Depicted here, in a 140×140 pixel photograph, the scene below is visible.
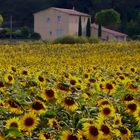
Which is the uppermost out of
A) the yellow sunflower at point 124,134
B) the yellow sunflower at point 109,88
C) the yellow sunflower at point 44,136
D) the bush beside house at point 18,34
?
the yellow sunflower at point 109,88

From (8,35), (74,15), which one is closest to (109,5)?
(74,15)

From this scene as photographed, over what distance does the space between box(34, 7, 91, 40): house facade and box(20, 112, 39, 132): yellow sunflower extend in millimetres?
46212

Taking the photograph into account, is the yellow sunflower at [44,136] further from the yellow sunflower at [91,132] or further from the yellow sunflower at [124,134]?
the yellow sunflower at [124,134]

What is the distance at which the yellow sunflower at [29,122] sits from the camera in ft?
8.73

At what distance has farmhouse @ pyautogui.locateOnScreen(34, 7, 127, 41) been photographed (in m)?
Result: 49.2

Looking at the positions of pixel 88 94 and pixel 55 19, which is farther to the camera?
pixel 55 19

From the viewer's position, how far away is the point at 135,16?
183 ft

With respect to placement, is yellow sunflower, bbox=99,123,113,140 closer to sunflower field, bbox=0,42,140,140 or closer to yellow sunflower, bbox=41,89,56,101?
sunflower field, bbox=0,42,140,140

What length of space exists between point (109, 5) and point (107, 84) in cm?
5440

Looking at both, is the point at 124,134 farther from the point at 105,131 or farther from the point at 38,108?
the point at 38,108

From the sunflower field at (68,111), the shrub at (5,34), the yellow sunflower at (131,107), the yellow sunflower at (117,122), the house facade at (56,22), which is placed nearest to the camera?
the sunflower field at (68,111)

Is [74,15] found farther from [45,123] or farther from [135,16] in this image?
[45,123]

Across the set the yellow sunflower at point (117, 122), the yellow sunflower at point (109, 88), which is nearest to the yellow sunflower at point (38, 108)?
the yellow sunflower at point (117, 122)

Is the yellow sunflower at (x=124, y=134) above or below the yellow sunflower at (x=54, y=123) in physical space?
below
